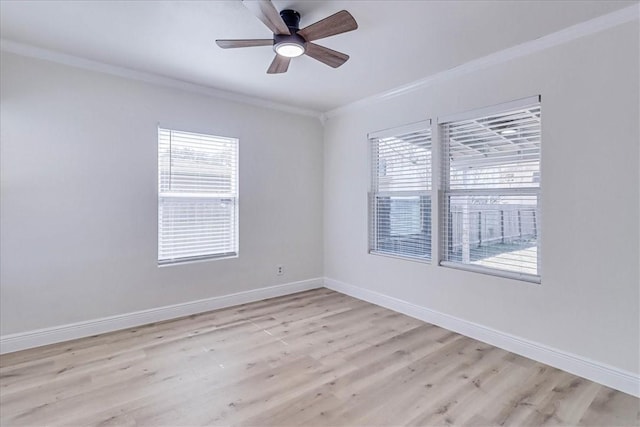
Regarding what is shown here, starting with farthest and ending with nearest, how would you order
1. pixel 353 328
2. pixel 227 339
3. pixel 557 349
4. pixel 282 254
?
1. pixel 282 254
2. pixel 353 328
3. pixel 227 339
4. pixel 557 349

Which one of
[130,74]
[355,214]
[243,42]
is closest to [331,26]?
[243,42]

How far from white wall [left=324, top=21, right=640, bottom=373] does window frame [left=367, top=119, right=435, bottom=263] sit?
0.38 meters

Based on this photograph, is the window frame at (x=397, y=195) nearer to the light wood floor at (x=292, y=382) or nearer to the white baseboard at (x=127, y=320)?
the light wood floor at (x=292, y=382)

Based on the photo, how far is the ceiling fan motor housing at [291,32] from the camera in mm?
2285

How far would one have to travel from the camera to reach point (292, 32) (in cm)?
230

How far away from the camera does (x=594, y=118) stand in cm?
239

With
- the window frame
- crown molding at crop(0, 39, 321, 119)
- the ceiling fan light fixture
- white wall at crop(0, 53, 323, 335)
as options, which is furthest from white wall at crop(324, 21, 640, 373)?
white wall at crop(0, 53, 323, 335)

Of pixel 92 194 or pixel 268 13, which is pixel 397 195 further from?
pixel 92 194

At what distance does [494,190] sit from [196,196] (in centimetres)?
311

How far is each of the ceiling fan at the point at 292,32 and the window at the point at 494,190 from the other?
59.3 inches

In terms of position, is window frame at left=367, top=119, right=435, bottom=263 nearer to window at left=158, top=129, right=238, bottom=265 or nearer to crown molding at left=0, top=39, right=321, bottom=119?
crown molding at left=0, top=39, right=321, bottom=119

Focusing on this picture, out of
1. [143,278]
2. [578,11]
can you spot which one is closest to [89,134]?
[143,278]

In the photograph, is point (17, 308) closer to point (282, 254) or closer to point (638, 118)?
point (282, 254)

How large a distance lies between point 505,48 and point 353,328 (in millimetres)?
2900
